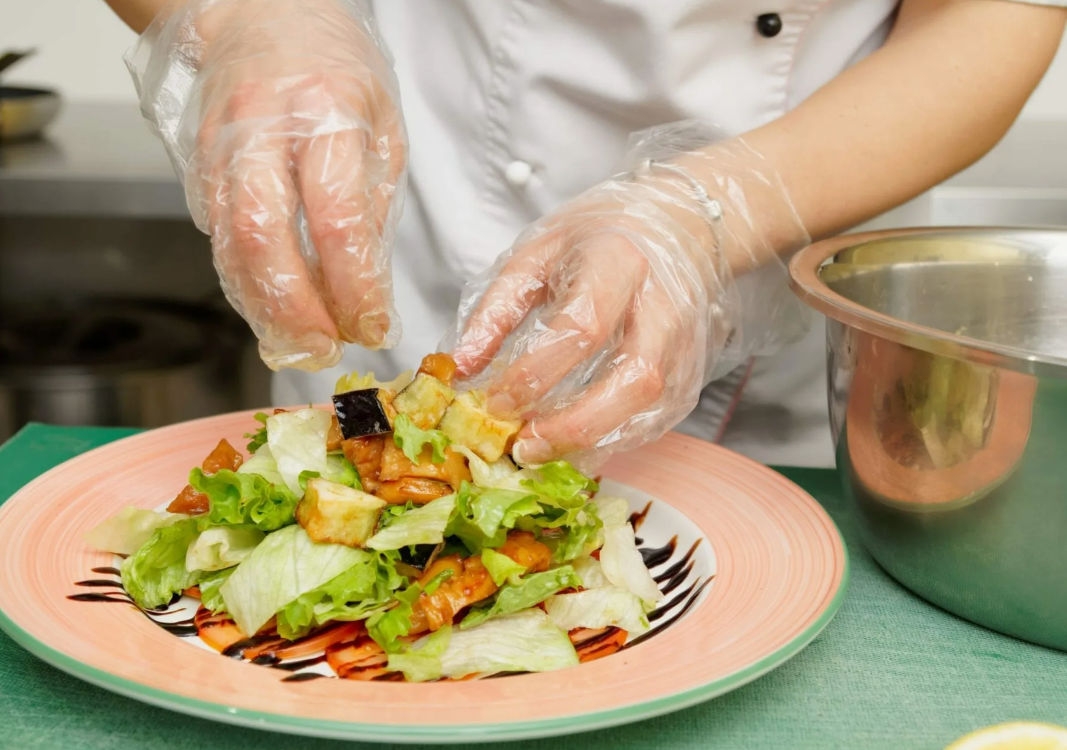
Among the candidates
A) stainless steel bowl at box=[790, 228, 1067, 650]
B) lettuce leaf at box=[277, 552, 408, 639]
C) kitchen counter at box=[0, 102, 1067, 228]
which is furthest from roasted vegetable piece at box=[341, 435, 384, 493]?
kitchen counter at box=[0, 102, 1067, 228]

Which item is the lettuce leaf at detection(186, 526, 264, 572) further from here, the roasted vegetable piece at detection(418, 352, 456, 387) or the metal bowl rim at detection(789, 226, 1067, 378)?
the metal bowl rim at detection(789, 226, 1067, 378)

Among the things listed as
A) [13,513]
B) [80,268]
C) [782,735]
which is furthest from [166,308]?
[782,735]

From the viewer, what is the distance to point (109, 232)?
3.02 metres

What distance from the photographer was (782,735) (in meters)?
0.80

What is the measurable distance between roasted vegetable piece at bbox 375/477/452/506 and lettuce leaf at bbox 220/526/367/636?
61 millimetres

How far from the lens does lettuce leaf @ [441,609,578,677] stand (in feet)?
2.74

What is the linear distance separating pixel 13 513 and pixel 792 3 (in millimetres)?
1094

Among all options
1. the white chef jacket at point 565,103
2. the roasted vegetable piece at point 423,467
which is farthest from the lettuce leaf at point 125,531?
the white chef jacket at point 565,103

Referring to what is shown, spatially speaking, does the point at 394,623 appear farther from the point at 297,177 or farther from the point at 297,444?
the point at 297,177

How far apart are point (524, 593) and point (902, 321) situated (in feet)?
1.37

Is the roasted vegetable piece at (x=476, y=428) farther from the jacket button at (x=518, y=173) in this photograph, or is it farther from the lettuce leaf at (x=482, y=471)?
the jacket button at (x=518, y=173)

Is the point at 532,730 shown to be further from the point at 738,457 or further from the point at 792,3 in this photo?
the point at 792,3

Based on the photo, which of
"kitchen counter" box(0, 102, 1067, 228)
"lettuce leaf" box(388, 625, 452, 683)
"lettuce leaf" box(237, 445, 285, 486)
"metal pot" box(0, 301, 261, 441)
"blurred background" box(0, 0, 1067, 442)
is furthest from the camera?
"metal pot" box(0, 301, 261, 441)

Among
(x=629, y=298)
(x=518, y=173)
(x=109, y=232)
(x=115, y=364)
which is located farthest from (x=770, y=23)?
(x=109, y=232)
